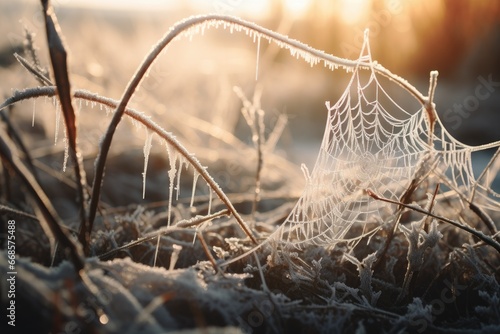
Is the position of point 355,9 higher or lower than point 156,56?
higher

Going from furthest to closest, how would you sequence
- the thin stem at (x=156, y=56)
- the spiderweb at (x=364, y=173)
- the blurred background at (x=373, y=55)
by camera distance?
the blurred background at (x=373, y=55) → the spiderweb at (x=364, y=173) → the thin stem at (x=156, y=56)

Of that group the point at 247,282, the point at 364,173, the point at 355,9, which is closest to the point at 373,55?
the point at 355,9

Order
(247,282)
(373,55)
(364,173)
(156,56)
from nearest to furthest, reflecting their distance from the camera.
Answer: (156,56) → (247,282) → (364,173) → (373,55)

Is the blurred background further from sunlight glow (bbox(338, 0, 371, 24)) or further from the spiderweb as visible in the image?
the spiderweb

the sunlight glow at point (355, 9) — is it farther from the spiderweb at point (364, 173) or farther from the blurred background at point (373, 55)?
the spiderweb at point (364, 173)

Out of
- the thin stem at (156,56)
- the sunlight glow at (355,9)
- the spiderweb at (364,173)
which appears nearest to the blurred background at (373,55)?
the sunlight glow at (355,9)

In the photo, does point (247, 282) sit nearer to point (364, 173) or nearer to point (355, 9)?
point (364, 173)

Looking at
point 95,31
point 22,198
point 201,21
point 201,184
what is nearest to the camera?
point 201,21

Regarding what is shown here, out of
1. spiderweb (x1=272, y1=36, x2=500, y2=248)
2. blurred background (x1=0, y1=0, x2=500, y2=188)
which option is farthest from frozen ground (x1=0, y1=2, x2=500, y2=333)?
blurred background (x1=0, y1=0, x2=500, y2=188)

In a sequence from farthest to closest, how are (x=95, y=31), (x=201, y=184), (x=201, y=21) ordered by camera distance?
(x=95, y=31) → (x=201, y=184) → (x=201, y=21)

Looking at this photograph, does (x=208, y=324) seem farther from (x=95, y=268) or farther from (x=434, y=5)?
(x=434, y=5)

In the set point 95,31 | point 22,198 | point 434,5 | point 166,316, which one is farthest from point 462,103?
point 166,316
